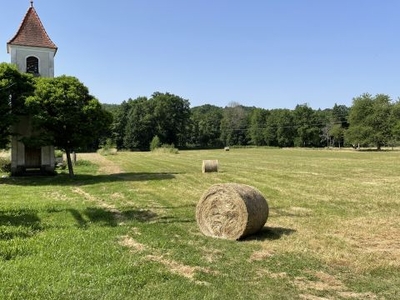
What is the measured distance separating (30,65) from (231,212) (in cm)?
2307

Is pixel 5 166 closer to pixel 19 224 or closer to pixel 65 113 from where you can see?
pixel 65 113

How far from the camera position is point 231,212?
8211 millimetres

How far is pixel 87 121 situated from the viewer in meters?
22.1

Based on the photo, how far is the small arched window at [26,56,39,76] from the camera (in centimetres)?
2664

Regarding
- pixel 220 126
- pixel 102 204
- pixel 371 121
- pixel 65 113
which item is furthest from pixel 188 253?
pixel 220 126

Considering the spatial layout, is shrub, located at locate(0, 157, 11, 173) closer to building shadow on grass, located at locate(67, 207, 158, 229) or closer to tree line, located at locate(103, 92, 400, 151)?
building shadow on grass, located at locate(67, 207, 158, 229)

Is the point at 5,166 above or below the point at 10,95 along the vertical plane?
below

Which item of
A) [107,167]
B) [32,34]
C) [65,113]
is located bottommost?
[107,167]

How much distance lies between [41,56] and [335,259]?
2527 cm

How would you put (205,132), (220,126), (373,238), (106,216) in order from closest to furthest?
(373,238)
(106,216)
(205,132)
(220,126)

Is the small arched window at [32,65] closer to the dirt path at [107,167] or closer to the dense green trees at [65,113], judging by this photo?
the dense green trees at [65,113]

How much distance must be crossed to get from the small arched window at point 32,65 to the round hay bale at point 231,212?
22.0m

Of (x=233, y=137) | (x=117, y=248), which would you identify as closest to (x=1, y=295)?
(x=117, y=248)

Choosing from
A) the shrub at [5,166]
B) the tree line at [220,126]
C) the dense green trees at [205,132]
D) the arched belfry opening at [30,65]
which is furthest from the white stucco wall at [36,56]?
the dense green trees at [205,132]
